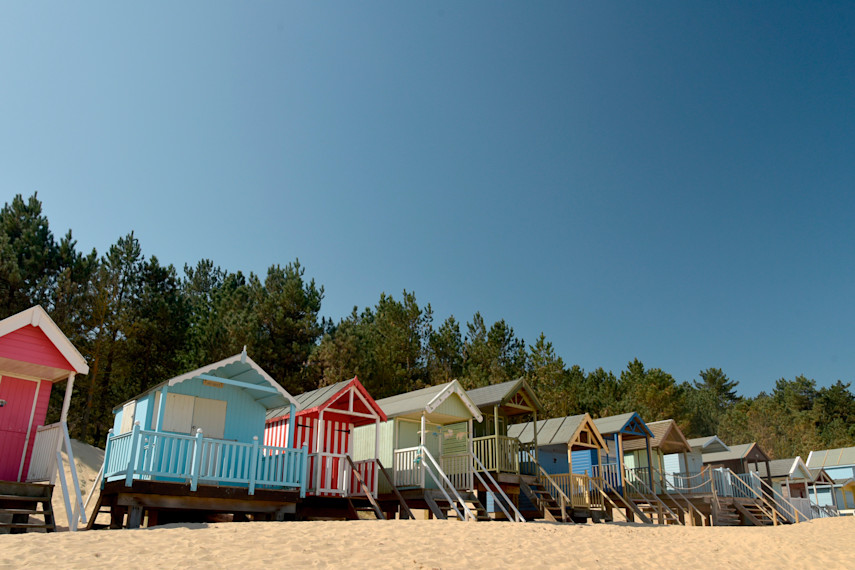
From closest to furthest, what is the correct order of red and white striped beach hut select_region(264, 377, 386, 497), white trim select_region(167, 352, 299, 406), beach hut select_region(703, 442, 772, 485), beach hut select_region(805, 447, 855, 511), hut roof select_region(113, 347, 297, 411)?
1. white trim select_region(167, 352, 299, 406)
2. hut roof select_region(113, 347, 297, 411)
3. red and white striped beach hut select_region(264, 377, 386, 497)
4. beach hut select_region(703, 442, 772, 485)
5. beach hut select_region(805, 447, 855, 511)

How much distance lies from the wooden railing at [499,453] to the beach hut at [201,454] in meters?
7.71

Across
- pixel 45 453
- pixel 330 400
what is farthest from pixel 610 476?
pixel 45 453

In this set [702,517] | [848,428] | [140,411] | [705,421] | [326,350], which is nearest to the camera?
[140,411]

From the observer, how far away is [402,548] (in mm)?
10945

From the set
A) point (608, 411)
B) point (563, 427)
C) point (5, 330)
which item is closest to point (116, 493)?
point (5, 330)

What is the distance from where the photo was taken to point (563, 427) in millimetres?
26938

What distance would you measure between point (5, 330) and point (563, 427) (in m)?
20.6

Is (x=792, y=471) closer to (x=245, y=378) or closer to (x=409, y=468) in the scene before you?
(x=409, y=468)

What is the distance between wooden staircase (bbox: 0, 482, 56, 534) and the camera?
1199cm

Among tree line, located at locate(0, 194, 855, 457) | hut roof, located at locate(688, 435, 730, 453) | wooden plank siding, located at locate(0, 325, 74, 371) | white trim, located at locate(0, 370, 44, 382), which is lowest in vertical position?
hut roof, located at locate(688, 435, 730, 453)

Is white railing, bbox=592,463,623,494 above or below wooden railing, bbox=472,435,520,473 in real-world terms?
below

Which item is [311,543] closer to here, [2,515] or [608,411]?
[2,515]

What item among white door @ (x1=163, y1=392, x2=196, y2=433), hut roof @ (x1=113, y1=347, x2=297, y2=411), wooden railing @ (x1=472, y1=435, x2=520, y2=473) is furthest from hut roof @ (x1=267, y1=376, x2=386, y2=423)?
wooden railing @ (x1=472, y1=435, x2=520, y2=473)

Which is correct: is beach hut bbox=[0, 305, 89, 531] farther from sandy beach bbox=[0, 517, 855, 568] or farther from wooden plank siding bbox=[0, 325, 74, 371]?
sandy beach bbox=[0, 517, 855, 568]
